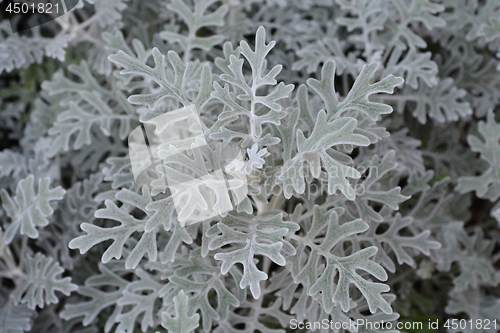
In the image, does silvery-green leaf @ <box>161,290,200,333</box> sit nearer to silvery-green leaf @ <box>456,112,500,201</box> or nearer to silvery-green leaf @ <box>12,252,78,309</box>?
silvery-green leaf @ <box>12,252,78,309</box>

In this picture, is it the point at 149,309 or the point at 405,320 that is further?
the point at 405,320

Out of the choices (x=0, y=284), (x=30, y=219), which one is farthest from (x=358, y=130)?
(x=0, y=284)

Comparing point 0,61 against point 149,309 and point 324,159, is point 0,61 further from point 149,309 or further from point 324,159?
point 324,159

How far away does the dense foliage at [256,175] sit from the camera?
33.6 inches

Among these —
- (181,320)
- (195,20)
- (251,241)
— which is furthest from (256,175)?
(195,20)

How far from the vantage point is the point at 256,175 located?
0.95m

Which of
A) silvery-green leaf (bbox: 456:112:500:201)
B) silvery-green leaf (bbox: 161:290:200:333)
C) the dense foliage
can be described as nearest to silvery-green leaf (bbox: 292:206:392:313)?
the dense foliage

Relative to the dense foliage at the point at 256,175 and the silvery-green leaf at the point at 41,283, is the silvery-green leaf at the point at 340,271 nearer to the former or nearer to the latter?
the dense foliage at the point at 256,175

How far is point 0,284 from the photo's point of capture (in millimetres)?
1296

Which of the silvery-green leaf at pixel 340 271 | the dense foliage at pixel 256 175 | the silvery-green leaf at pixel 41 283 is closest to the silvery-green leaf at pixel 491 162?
the dense foliage at pixel 256 175

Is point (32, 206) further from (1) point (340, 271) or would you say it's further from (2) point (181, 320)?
(1) point (340, 271)

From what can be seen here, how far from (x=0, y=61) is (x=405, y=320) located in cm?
127

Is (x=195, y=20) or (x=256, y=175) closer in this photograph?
(x=256, y=175)

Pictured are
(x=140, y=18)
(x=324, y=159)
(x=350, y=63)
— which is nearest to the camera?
(x=324, y=159)
